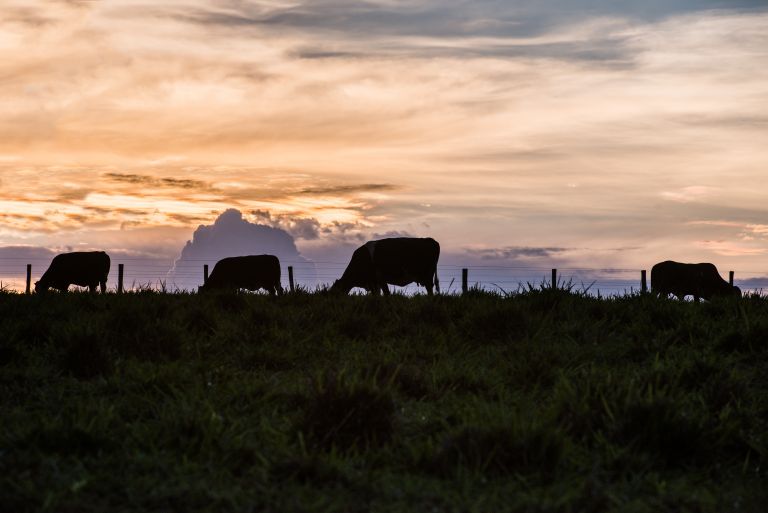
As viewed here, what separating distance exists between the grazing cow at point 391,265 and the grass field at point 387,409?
11917 millimetres

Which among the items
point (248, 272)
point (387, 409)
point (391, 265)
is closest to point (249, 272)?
point (248, 272)

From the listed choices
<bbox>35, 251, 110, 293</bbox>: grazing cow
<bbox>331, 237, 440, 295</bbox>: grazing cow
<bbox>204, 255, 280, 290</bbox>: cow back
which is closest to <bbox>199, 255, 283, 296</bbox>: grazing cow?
<bbox>204, 255, 280, 290</bbox>: cow back

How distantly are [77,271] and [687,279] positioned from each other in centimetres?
2103

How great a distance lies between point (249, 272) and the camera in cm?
2452

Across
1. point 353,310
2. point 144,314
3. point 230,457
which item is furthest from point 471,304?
point 230,457

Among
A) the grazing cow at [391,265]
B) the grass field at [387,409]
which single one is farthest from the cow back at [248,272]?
the grass field at [387,409]

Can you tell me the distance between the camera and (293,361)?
766 cm

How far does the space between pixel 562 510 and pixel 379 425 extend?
152 centimetres

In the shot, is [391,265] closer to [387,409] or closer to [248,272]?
[248,272]

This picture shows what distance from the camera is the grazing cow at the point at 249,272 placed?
24.2 meters

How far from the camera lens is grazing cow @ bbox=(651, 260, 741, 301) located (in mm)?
25266

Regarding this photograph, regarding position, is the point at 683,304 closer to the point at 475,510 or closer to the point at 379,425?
the point at 379,425

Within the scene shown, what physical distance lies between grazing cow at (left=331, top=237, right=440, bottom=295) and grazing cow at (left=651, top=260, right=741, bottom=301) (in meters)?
8.28

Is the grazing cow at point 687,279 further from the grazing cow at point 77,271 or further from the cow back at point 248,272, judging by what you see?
the grazing cow at point 77,271
